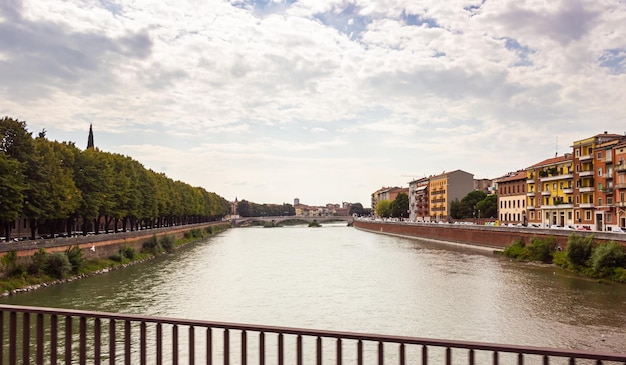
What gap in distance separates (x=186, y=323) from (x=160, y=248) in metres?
52.9

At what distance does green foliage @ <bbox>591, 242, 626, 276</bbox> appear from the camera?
32219 mm

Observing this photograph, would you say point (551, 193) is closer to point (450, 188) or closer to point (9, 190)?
point (450, 188)

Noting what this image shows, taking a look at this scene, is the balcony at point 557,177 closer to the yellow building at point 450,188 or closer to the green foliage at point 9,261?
the yellow building at point 450,188

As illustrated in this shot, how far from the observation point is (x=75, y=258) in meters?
35.5

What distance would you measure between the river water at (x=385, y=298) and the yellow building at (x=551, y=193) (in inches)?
708

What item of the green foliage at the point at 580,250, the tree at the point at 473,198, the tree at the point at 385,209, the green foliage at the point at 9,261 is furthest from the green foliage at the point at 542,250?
the tree at the point at 385,209

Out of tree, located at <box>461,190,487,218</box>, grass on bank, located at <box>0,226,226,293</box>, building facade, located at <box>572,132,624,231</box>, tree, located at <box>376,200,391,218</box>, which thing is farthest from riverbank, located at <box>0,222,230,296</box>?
tree, located at <box>376,200,391,218</box>

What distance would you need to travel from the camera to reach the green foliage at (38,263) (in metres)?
31.4

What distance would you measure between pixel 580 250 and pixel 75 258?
112ft

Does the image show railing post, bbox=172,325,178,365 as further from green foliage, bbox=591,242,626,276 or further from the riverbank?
green foliage, bbox=591,242,626,276

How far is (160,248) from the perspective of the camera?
55562mm

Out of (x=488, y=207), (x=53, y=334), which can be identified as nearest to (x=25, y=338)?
(x=53, y=334)

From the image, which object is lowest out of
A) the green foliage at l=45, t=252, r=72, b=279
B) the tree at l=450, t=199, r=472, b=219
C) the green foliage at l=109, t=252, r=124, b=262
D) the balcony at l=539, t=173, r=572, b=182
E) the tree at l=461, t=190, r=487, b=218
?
the green foliage at l=109, t=252, r=124, b=262

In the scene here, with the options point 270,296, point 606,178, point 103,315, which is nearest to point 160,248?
point 270,296
